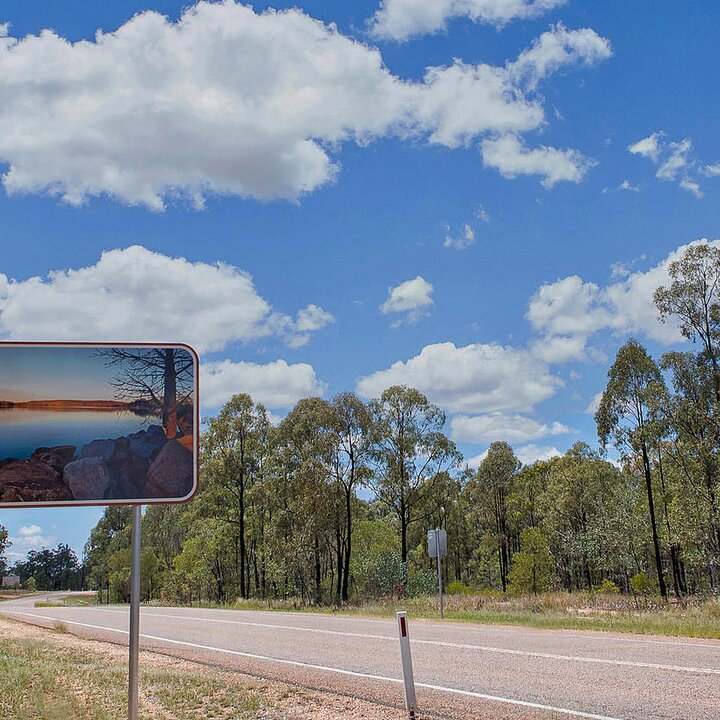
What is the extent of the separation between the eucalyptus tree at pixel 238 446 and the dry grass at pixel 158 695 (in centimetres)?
2988

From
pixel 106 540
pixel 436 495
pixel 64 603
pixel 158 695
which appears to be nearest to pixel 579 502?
pixel 436 495

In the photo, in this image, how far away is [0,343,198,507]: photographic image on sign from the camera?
5277mm

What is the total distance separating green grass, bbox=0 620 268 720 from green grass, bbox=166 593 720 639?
1005 cm

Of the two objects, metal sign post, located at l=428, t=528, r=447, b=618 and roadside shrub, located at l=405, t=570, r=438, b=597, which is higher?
metal sign post, located at l=428, t=528, r=447, b=618

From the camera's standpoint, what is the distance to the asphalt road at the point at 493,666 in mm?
7633

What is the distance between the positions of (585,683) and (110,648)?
1065 centimetres

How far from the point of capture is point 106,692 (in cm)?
897

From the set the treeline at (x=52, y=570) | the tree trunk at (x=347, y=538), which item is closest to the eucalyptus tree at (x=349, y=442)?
the tree trunk at (x=347, y=538)

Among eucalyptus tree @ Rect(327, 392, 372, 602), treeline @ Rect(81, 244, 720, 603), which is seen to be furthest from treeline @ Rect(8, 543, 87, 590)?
eucalyptus tree @ Rect(327, 392, 372, 602)

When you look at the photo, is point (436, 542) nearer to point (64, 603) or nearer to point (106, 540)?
point (64, 603)

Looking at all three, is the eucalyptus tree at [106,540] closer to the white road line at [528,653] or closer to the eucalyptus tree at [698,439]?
the eucalyptus tree at [698,439]

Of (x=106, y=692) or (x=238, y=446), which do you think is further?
(x=238, y=446)

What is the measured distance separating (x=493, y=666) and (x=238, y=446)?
1329 inches

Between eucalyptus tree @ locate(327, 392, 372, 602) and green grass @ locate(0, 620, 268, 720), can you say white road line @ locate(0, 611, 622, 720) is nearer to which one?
green grass @ locate(0, 620, 268, 720)
